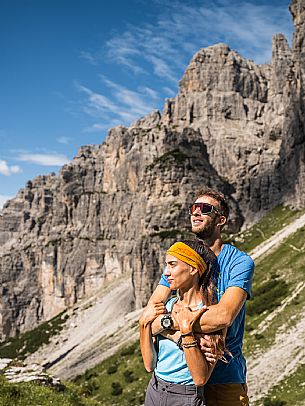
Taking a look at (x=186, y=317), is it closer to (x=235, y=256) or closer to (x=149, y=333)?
(x=149, y=333)

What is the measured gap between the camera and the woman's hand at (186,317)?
4461 mm

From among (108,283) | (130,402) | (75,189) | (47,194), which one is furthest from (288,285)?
(47,194)

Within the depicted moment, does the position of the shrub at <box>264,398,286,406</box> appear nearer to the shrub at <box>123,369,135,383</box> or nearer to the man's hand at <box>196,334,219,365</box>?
the man's hand at <box>196,334,219,365</box>

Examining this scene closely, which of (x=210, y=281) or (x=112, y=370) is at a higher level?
(x=210, y=281)

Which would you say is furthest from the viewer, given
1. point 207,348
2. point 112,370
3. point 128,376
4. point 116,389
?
point 112,370

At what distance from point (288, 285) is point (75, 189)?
119990 mm

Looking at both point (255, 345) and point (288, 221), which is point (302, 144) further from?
point (255, 345)

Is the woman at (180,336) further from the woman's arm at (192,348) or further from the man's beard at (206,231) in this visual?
the man's beard at (206,231)

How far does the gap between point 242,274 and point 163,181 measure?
84361mm

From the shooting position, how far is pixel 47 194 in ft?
Result: 536

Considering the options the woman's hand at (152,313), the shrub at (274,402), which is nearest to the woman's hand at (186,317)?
the woman's hand at (152,313)

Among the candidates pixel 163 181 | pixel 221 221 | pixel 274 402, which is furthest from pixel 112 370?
pixel 163 181

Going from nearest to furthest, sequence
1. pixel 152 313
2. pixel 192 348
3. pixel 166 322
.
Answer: pixel 192 348 → pixel 166 322 → pixel 152 313

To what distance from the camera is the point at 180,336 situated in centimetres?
457
